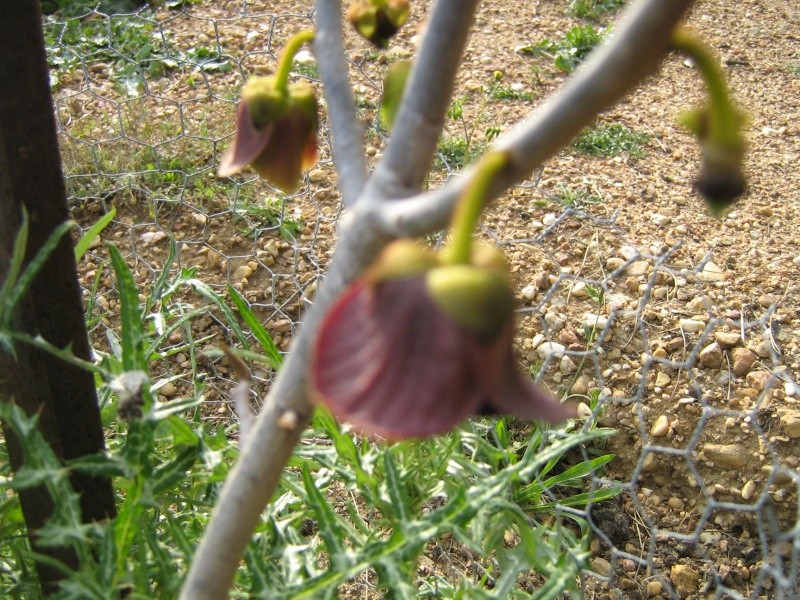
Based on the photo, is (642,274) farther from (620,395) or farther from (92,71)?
(92,71)

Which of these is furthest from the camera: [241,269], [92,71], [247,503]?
[92,71]

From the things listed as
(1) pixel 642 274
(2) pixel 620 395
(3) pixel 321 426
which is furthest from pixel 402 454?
(1) pixel 642 274

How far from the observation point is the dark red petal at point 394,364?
1.17 feet

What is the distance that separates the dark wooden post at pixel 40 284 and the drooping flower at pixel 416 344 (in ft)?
1.34

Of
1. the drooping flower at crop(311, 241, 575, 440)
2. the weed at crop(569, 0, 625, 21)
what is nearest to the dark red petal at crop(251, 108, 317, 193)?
the drooping flower at crop(311, 241, 575, 440)

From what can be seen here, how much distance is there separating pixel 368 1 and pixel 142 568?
0.54 metres

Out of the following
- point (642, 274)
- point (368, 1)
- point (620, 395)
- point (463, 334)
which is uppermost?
point (368, 1)

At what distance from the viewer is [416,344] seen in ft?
1.20

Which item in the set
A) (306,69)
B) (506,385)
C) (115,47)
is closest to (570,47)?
(306,69)

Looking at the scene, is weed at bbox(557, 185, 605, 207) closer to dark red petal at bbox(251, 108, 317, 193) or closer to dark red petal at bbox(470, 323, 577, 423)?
dark red petal at bbox(251, 108, 317, 193)

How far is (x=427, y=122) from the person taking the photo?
399 millimetres

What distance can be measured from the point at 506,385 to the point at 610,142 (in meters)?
1.80

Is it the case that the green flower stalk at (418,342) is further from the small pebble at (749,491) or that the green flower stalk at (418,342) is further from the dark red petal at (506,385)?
→ the small pebble at (749,491)

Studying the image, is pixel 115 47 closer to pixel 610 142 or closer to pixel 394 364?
pixel 610 142
